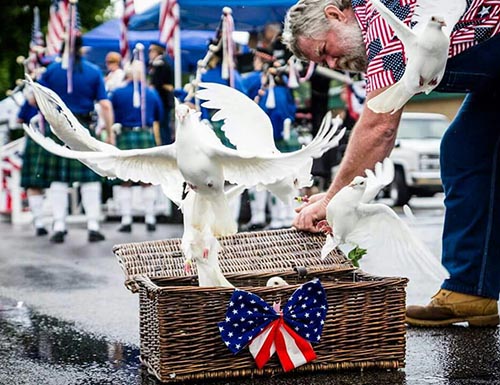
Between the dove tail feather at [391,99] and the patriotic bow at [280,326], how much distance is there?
609 millimetres

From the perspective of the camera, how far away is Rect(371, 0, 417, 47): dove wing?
9.42ft

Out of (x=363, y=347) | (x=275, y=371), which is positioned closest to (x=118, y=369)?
Result: (x=275, y=371)

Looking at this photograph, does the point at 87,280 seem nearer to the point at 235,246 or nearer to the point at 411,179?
the point at 235,246

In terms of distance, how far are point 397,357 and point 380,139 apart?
2.56 feet

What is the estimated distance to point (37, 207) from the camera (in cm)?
1062

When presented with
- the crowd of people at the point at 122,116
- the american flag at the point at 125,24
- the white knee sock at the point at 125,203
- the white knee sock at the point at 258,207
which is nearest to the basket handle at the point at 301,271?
the crowd of people at the point at 122,116

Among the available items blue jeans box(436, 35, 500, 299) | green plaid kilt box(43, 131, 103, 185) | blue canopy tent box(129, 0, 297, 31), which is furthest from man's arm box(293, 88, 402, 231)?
blue canopy tent box(129, 0, 297, 31)

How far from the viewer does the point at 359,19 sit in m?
3.60

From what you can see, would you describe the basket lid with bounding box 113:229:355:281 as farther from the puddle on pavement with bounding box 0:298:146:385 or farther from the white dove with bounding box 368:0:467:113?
the white dove with bounding box 368:0:467:113

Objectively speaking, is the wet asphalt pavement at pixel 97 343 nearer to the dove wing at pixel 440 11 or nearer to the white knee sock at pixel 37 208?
the dove wing at pixel 440 11

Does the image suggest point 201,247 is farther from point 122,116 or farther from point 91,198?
point 122,116

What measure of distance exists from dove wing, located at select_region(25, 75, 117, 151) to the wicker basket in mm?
463

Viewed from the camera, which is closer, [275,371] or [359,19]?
[275,371]

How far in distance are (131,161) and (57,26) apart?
27.4ft
